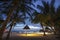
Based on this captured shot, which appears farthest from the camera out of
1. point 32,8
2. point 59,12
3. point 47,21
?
point 47,21

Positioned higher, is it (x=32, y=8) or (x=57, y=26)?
(x=32, y=8)

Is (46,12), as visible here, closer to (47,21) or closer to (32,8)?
(47,21)

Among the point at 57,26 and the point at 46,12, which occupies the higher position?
the point at 46,12

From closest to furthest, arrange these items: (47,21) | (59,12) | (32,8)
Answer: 1. (32,8)
2. (59,12)
3. (47,21)

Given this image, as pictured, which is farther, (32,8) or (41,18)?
(41,18)

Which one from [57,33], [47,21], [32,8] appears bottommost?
[57,33]

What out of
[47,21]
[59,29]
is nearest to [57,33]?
[59,29]

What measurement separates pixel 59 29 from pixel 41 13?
14.1ft

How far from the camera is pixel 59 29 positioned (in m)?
31.6

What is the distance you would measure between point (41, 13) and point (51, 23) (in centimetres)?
234

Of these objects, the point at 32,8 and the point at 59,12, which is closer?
the point at 32,8

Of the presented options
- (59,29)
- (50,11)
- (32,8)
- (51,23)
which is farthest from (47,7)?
(32,8)

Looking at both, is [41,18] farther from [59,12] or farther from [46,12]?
[59,12]

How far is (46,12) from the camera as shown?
29.9 metres
